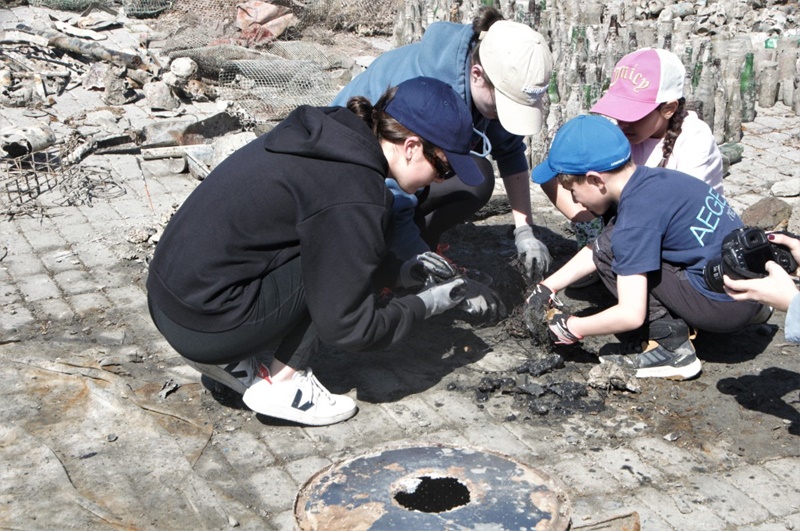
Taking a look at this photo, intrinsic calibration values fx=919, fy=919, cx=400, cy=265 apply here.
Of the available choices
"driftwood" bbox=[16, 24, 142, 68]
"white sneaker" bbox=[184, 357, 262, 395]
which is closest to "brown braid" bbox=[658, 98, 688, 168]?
"white sneaker" bbox=[184, 357, 262, 395]

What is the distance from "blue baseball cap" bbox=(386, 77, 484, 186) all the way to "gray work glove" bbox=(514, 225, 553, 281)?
135 centimetres

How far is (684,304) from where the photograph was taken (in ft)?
13.4

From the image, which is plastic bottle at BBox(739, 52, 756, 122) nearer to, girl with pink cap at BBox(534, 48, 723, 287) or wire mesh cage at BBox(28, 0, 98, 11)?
girl with pink cap at BBox(534, 48, 723, 287)

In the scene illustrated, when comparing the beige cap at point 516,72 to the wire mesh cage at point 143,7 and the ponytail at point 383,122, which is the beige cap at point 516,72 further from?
the wire mesh cage at point 143,7

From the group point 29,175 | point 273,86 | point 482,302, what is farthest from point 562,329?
point 273,86

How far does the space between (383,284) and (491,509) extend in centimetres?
213

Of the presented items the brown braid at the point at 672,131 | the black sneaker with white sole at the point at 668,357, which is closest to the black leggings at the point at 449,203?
the brown braid at the point at 672,131

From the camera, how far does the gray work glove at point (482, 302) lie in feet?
14.0

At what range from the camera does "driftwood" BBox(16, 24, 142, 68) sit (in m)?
8.65

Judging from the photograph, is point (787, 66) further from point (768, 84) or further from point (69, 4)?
point (69, 4)

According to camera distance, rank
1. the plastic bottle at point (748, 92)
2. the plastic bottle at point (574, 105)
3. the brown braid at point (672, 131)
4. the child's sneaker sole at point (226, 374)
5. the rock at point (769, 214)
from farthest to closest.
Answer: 1. the plastic bottle at point (748, 92)
2. the plastic bottle at point (574, 105)
3. the rock at point (769, 214)
4. the brown braid at point (672, 131)
5. the child's sneaker sole at point (226, 374)

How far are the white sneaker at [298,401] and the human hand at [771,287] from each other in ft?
5.25

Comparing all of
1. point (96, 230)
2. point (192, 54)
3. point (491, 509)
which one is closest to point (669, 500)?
point (491, 509)

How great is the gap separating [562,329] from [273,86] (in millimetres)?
5246
